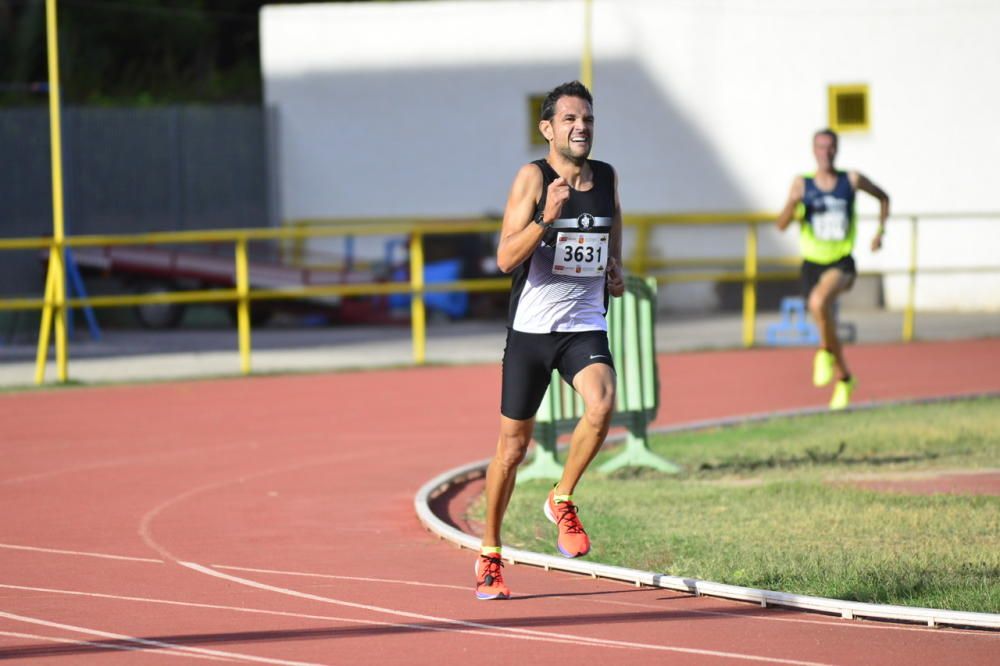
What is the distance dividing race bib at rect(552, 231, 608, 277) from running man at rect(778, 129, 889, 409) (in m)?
7.13

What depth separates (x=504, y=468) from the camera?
7.60m

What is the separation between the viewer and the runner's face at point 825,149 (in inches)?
569

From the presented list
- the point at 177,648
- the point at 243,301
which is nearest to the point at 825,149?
the point at 243,301

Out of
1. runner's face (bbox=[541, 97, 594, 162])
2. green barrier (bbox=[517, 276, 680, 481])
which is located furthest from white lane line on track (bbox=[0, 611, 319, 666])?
green barrier (bbox=[517, 276, 680, 481])

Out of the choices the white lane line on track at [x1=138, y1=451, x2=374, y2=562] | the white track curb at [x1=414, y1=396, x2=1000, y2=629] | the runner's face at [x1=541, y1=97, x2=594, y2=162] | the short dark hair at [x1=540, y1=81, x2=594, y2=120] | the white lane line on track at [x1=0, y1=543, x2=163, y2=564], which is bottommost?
the white lane line on track at [x1=138, y1=451, x2=374, y2=562]

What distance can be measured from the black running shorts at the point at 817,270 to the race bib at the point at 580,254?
24.2 feet

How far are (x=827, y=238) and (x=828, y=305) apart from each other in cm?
61

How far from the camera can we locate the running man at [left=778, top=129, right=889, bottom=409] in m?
14.4

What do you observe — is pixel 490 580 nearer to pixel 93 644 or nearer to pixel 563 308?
pixel 563 308

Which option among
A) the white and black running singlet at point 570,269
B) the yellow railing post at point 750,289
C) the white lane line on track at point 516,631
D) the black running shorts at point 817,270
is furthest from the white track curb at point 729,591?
the yellow railing post at point 750,289

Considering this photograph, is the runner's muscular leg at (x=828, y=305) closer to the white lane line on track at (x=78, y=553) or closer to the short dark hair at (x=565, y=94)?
the white lane line on track at (x=78, y=553)

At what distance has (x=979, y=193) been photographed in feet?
98.0

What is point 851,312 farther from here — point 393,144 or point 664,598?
point 664,598

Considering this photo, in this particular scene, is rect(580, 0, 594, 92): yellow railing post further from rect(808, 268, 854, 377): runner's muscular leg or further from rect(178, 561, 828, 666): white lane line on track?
rect(178, 561, 828, 666): white lane line on track
